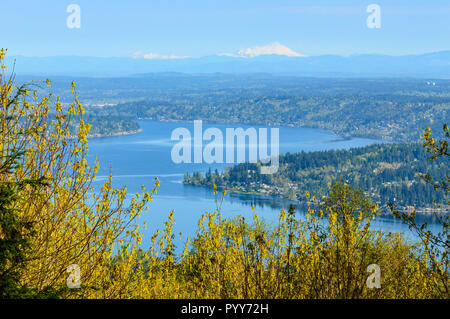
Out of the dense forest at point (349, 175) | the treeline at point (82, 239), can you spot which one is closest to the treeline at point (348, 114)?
the dense forest at point (349, 175)

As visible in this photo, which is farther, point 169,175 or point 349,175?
point 349,175

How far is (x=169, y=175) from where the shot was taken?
79.4m

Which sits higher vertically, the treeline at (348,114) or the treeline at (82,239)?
the treeline at (82,239)

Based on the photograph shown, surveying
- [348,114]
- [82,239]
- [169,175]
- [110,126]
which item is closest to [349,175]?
[169,175]

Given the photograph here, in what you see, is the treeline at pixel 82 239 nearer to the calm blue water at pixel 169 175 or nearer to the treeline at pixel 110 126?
the calm blue water at pixel 169 175

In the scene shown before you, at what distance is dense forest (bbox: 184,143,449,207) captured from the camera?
256 ft

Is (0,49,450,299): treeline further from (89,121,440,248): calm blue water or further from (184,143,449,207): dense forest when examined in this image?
(184,143,449,207): dense forest

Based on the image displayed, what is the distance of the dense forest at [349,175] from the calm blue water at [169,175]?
525 centimetres

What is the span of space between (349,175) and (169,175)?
3144cm

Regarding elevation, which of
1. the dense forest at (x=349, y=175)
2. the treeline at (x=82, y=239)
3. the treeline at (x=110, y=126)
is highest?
the treeline at (x=82, y=239)

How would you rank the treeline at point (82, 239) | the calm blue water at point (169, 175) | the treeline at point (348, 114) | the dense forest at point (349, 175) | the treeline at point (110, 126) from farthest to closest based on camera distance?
the treeline at point (348, 114)
the treeline at point (110, 126)
the dense forest at point (349, 175)
the calm blue water at point (169, 175)
the treeline at point (82, 239)

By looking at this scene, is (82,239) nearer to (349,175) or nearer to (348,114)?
(349,175)

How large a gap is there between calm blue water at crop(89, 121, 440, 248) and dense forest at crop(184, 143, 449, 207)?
17.2ft

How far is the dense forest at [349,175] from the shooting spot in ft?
256
